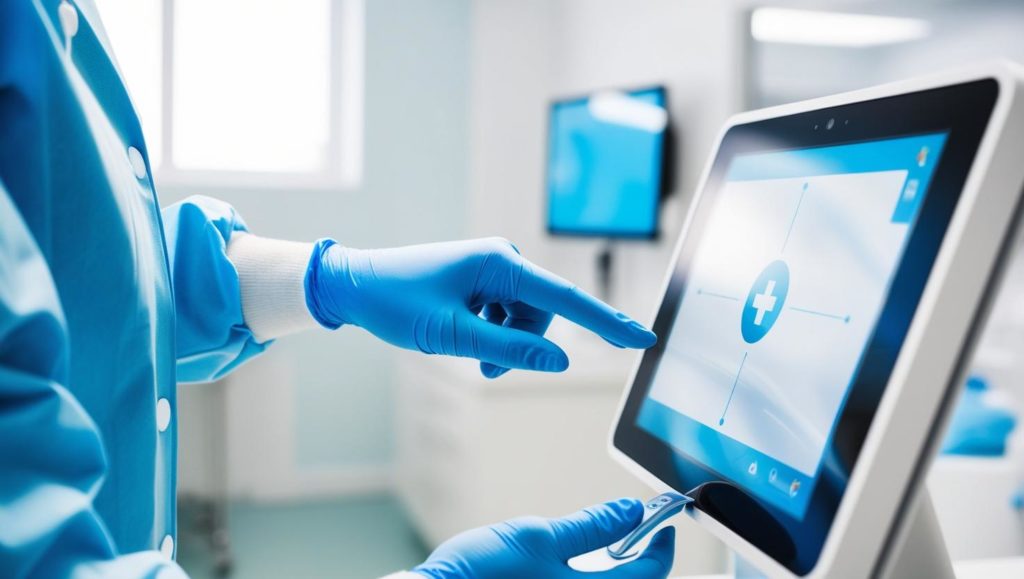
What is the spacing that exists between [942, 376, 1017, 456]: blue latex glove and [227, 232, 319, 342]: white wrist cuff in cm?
117

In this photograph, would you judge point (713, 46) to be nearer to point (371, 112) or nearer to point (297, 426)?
point (371, 112)

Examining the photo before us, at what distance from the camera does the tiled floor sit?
242 cm

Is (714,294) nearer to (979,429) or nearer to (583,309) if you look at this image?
(583,309)

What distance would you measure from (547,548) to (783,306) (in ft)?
0.78

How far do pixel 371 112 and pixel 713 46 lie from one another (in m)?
1.41

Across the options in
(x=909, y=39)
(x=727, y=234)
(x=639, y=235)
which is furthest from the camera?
(x=639, y=235)

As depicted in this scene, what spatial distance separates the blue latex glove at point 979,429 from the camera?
1445 millimetres

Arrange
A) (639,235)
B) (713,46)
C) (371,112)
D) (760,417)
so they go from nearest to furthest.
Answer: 1. (760,417)
2. (713,46)
3. (639,235)
4. (371,112)

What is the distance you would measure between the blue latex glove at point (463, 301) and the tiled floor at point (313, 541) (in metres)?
1.72

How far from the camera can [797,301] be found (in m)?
0.56

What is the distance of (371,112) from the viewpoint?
3070mm

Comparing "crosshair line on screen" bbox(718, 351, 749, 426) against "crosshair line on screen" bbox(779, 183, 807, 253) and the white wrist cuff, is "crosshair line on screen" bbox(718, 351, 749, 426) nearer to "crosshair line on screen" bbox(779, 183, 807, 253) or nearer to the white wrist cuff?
"crosshair line on screen" bbox(779, 183, 807, 253)

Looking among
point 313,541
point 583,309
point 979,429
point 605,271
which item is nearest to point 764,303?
point 583,309

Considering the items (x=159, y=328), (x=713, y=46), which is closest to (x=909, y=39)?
(x=713, y=46)
